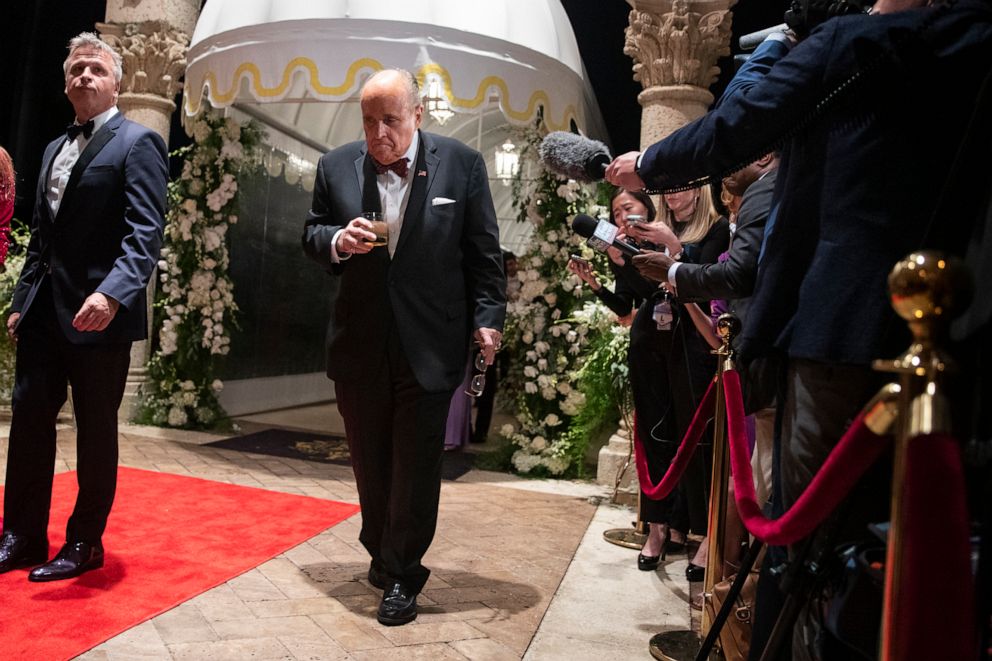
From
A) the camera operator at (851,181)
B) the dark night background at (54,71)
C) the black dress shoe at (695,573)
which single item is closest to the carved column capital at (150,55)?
the dark night background at (54,71)

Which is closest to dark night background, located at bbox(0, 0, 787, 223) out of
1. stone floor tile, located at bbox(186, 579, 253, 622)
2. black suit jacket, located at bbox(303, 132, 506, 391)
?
black suit jacket, located at bbox(303, 132, 506, 391)

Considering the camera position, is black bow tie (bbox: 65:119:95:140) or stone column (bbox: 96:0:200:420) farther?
stone column (bbox: 96:0:200:420)

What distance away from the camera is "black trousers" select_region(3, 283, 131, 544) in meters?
3.32

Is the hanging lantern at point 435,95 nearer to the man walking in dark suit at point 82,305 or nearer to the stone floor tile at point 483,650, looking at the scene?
the man walking in dark suit at point 82,305

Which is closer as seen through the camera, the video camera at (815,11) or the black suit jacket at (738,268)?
the video camera at (815,11)

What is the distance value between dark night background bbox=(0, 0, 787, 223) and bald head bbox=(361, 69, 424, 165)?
612 cm

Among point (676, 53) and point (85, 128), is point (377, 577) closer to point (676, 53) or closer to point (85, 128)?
point (85, 128)

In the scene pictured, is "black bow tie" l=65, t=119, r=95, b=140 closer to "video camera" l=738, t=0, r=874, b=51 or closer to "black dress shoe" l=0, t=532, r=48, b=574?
"black dress shoe" l=0, t=532, r=48, b=574

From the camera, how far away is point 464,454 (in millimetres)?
7445

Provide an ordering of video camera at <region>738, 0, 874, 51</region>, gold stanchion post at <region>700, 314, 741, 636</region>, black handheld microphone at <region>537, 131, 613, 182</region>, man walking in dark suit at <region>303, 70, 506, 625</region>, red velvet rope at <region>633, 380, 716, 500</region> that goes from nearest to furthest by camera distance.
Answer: video camera at <region>738, 0, 874, 51</region>
black handheld microphone at <region>537, 131, 613, 182</region>
gold stanchion post at <region>700, 314, 741, 636</region>
red velvet rope at <region>633, 380, 716, 500</region>
man walking in dark suit at <region>303, 70, 506, 625</region>

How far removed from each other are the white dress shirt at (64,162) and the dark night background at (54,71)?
20.9ft

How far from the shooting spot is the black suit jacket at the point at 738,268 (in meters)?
2.40

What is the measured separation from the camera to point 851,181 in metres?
1.60

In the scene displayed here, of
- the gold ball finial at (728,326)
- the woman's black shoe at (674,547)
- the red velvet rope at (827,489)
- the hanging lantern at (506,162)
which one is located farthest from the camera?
the hanging lantern at (506,162)
